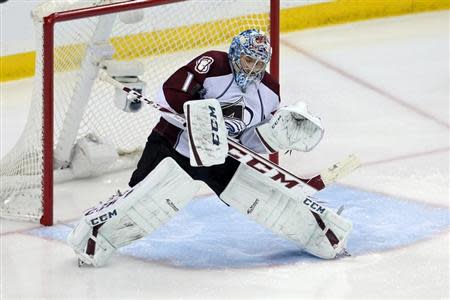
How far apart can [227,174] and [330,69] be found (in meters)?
1.87

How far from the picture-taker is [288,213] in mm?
4773

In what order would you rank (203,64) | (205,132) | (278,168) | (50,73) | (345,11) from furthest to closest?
(345,11), (50,73), (278,168), (203,64), (205,132)

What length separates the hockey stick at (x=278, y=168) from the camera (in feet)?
15.2

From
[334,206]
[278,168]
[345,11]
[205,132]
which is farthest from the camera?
[345,11]

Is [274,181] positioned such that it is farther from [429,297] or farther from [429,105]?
[429,105]

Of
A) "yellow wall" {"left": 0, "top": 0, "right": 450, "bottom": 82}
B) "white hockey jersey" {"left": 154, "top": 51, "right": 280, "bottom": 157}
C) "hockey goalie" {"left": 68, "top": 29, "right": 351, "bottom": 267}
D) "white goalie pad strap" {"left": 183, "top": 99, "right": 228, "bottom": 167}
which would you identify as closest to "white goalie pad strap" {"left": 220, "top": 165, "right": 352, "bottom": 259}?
"hockey goalie" {"left": 68, "top": 29, "right": 351, "bottom": 267}

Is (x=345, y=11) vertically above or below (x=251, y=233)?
above

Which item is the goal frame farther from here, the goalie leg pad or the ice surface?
the goalie leg pad

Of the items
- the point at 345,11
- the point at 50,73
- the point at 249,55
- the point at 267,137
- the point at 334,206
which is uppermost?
the point at 249,55

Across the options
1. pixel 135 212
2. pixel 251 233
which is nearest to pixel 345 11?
pixel 251 233

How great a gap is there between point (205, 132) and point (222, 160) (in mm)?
90

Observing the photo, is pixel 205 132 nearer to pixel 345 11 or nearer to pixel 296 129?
pixel 296 129

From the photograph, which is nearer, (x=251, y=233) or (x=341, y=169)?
(x=341, y=169)

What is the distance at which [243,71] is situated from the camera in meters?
4.62
